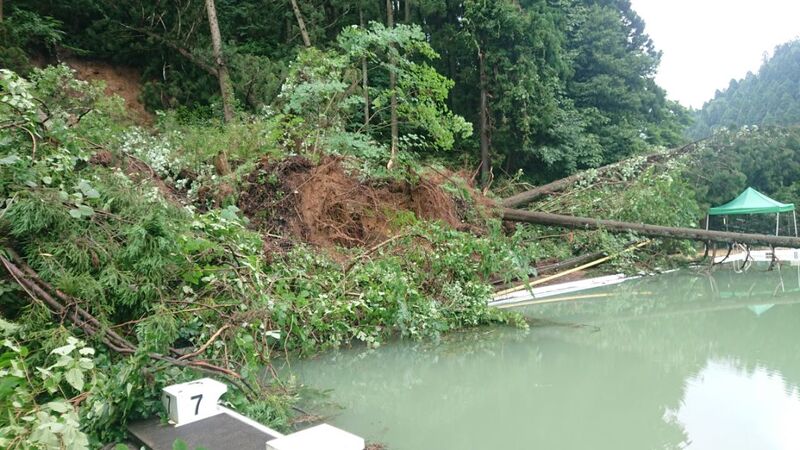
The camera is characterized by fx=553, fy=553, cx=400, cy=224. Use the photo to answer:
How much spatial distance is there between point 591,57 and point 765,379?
14065mm

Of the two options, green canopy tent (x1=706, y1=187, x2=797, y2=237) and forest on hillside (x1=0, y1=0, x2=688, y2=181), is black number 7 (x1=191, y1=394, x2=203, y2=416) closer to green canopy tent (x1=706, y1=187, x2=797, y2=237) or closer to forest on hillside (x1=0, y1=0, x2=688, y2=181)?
forest on hillside (x1=0, y1=0, x2=688, y2=181)

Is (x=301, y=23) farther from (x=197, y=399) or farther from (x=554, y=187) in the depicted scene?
(x=197, y=399)

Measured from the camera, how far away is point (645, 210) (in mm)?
9711

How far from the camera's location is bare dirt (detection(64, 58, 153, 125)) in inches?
475

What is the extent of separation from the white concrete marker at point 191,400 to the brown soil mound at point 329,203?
3.34 meters

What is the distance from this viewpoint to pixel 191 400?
2.55 metres

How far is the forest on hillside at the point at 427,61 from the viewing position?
37.1ft

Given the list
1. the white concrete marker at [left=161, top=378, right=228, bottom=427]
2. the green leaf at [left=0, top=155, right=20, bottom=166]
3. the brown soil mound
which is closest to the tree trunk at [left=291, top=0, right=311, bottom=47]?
the brown soil mound

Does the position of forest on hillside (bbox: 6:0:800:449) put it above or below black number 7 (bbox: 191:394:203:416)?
above

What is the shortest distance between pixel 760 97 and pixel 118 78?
1353 inches

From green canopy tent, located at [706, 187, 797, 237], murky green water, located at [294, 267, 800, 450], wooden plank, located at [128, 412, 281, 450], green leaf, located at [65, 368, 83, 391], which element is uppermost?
green canopy tent, located at [706, 187, 797, 237]

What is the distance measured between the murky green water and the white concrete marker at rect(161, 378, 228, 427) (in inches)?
36.1

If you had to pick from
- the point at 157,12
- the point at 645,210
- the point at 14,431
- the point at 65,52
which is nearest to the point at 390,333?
the point at 14,431

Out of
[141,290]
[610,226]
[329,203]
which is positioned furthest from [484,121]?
[141,290]
